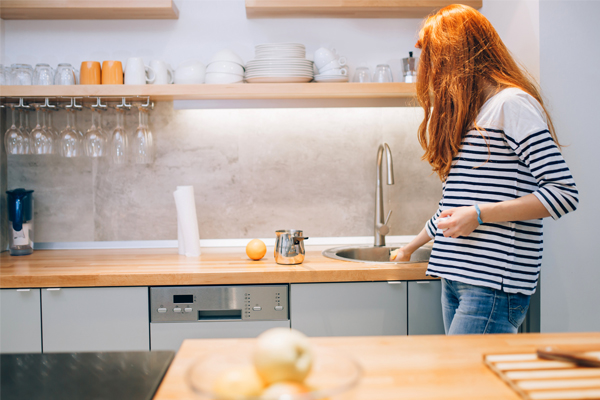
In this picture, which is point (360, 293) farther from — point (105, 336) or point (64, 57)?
point (64, 57)

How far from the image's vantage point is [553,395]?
0.63 meters

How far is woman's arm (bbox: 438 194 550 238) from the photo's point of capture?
110 centimetres

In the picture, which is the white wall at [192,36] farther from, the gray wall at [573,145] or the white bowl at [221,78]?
the gray wall at [573,145]

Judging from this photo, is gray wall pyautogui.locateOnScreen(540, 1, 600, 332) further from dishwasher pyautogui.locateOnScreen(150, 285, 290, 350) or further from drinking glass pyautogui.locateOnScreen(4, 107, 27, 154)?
drinking glass pyautogui.locateOnScreen(4, 107, 27, 154)

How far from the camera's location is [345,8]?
85.5 inches

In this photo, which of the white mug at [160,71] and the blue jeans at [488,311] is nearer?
the blue jeans at [488,311]

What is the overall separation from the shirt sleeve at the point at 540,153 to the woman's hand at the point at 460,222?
0.15 meters

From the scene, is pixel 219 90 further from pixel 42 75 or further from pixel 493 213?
pixel 493 213

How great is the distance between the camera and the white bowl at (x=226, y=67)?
2062mm

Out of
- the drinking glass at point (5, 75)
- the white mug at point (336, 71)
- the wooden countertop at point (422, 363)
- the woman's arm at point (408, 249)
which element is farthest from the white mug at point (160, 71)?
the wooden countertop at point (422, 363)

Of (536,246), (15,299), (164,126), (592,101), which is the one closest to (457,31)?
(536,246)

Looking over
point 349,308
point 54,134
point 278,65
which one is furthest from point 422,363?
point 54,134

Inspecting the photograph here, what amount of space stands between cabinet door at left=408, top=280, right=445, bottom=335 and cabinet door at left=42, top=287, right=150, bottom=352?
978mm

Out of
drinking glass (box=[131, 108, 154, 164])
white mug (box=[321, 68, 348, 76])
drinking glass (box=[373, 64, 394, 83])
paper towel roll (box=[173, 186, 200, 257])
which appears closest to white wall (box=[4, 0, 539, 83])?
A: drinking glass (box=[373, 64, 394, 83])
